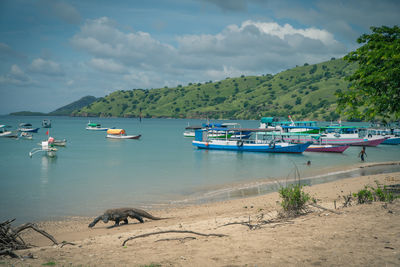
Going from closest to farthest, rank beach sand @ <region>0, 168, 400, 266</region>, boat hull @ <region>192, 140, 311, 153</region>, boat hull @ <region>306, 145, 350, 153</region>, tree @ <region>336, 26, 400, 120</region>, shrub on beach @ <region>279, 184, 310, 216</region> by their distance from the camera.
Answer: beach sand @ <region>0, 168, 400, 266</region>
shrub on beach @ <region>279, 184, 310, 216</region>
tree @ <region>336, 26, 400, 120</region>
boat hull @ <region>192, 140, 311, 153</region>
boat hull @ <region>306, 145, 350, 153</region>

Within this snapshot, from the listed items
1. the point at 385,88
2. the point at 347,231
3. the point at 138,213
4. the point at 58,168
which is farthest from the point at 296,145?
the point at 347,231

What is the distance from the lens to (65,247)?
855 centimetres

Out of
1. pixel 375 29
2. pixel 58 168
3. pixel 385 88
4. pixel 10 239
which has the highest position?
pixel 375 29

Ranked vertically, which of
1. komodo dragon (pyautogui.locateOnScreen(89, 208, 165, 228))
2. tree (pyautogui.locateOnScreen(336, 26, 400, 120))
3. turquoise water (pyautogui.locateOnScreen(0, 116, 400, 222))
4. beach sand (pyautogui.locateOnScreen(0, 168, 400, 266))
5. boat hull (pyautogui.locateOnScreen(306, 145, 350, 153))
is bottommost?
turquoise water (pyautogui.locateOnScreen(0, 116, 400, 222))

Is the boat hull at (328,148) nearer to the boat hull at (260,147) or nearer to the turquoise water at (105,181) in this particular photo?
the boat hull at (260,147)

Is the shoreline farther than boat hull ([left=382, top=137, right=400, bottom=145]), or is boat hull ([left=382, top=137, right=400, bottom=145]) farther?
boat hull ([left=382, top=137, right=400, bottom=145])

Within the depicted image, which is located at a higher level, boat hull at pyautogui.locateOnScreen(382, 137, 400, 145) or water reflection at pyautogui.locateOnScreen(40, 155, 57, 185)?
boat hull at pyautogui.locateOnScreen(382, 137, 400, 145)

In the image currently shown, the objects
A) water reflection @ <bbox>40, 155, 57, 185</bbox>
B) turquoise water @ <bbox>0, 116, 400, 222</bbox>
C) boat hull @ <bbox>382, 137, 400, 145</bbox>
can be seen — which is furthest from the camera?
boat hull @ <bbox>382, 137, 400, 145</bbox>

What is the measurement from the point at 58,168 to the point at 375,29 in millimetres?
31515

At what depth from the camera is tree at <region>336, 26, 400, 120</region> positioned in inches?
539

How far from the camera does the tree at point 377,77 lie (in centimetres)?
1370

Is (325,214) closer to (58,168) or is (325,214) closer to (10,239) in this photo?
(10,239)

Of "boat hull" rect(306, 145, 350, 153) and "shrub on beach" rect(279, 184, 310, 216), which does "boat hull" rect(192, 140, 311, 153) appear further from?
"shrub on beach" rect(279, 184, 310, 216)

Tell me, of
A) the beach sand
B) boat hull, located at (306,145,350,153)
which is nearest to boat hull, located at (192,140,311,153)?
boat hull, located at (306,145,350,153)
